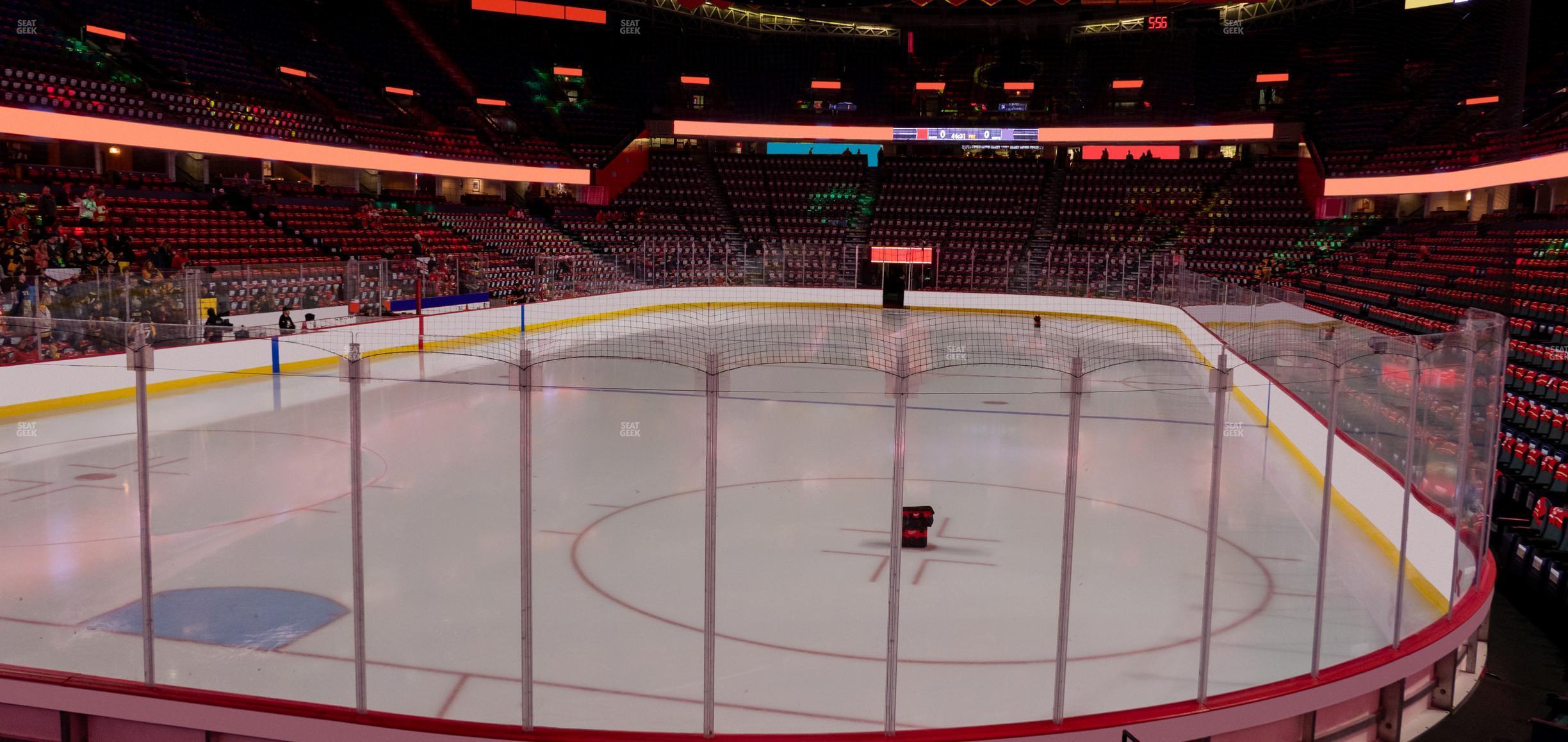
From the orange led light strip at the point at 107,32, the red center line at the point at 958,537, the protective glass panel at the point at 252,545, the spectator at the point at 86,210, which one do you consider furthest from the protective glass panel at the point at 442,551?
the orange led light strip at the point at 107,32

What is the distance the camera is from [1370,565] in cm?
607

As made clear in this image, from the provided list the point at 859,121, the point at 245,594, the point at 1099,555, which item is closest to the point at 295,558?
the point at 245,594

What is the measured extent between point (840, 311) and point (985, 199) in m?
10.4

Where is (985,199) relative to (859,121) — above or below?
below

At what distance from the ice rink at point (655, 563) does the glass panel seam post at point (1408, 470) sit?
0.20 metres

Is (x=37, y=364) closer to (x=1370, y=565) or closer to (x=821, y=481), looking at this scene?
(x=821, y=481)

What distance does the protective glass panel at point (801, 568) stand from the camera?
541cm

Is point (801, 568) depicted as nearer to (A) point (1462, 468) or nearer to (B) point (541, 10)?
(A) point (1462, 468)

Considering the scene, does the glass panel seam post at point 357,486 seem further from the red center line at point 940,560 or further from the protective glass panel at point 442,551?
the red center line at point 940,560

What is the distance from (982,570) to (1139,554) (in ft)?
4.34

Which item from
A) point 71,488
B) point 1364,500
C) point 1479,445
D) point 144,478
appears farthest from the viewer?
point 71,488

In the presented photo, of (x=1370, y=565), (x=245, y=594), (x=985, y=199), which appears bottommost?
(x=245, y=594)

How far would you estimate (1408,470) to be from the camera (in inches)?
214

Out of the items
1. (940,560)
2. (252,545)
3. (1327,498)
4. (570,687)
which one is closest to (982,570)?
(940,560)
